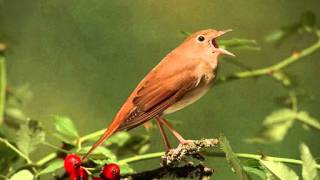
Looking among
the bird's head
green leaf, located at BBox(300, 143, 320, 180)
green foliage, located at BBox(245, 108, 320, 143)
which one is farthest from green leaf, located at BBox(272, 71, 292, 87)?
green leaf, located at BBox(300, 143, 320, 180)

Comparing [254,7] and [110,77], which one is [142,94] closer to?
[110,77]

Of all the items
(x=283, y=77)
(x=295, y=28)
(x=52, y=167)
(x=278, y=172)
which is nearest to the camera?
(x=278, y=172)

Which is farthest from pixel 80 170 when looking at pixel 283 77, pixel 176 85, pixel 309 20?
pixel 309 20

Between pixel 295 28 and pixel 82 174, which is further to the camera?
pixel 295 28

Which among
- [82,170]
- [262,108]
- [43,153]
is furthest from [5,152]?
[262,108]

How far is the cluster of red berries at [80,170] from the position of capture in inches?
22.5

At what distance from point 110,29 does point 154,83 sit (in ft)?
1.09

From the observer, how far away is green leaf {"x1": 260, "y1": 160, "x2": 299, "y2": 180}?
505 mm

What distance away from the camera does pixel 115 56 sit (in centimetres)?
92

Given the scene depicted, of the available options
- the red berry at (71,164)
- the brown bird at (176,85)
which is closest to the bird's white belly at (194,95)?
the brown bird at (176,85)

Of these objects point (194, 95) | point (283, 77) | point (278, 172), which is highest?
point (283, 77)

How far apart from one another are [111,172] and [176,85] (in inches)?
4.0

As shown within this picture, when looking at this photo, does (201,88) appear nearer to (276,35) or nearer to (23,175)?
(23,175)

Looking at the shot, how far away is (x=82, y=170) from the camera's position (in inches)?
23.5
